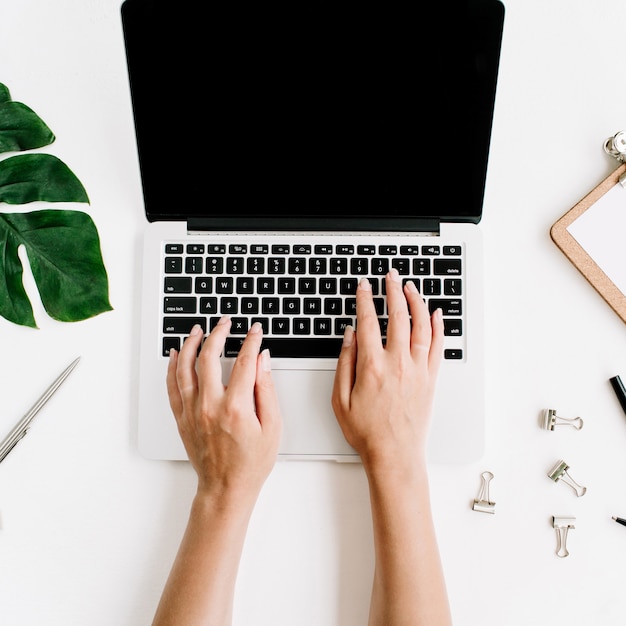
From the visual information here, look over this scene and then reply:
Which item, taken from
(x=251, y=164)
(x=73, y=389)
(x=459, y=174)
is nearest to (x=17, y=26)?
(x=251, y=164)

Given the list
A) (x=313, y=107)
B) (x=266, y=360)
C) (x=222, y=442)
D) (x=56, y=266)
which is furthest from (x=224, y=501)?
(x=313, y=107)

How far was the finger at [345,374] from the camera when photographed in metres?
0.71

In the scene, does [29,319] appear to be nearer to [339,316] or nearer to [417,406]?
[339,316]

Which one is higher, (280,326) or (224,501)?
(280,326)

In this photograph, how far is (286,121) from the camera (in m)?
0.72

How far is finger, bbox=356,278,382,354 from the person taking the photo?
27.9 inches

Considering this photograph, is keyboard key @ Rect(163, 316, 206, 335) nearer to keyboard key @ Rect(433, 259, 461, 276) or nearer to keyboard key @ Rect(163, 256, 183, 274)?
keyboard key @ Rect(163, 256, 183, 274)

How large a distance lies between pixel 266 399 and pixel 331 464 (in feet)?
0.42

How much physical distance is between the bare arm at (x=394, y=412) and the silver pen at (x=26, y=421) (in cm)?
36

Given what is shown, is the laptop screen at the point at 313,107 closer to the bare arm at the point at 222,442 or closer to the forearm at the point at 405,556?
the bare arm at the point at 222,442

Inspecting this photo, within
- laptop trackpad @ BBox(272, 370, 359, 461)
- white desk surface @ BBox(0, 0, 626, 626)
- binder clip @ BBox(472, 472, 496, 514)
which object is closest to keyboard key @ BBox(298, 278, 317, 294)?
laptop trackpad @ BBox(272, 370, 359, 461)

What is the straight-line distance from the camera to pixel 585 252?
0.76 meters

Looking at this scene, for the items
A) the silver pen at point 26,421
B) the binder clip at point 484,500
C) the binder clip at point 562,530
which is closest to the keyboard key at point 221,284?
the silver pen at point 26,421

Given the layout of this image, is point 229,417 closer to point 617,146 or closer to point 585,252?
point 585,252
